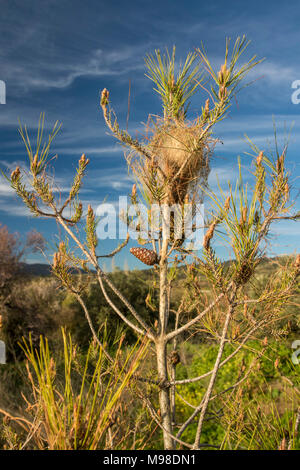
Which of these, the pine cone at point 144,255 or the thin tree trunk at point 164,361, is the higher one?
the pine cone at point 144,255

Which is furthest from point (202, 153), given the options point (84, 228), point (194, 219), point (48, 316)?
point (48, 316)

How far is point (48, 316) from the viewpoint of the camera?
9758 millimetres

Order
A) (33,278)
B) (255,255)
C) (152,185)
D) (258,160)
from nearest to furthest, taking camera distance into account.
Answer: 1. (255,255)
2. (258,160)
3. (152,185)
4. (33,278)

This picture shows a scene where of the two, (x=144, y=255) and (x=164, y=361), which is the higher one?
(x=144, y=255)

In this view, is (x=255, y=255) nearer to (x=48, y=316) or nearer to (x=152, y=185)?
(x=152, y=185)

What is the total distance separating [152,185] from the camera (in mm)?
1840

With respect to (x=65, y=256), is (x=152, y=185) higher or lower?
higher

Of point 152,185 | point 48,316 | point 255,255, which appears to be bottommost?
point 48,316

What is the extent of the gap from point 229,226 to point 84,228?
3.73 feet

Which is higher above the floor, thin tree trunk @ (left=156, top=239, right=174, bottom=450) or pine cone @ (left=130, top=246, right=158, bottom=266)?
pine cone @ (left=130, top=246, right=158, bottom=266)

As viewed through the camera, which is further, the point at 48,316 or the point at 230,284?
the point at 48,316

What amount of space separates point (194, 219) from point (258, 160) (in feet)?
1.94
